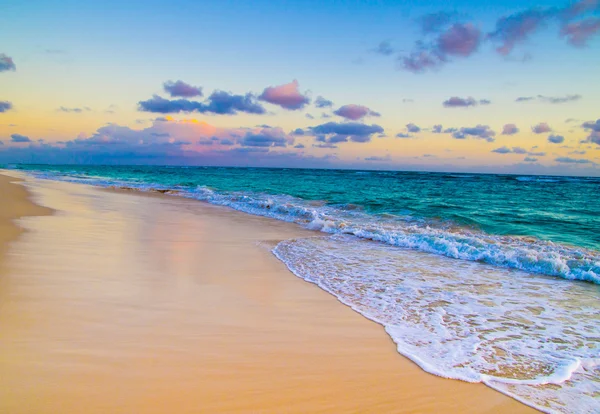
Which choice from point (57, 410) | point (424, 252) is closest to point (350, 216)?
point (424, 252)

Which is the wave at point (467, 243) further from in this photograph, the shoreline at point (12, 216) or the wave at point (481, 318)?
the shoreline at point (12, 216)

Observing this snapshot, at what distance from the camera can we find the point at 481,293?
6098 mm

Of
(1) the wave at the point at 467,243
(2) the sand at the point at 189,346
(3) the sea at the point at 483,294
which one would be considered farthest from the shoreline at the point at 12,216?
(1) the wave at the point at 467,243

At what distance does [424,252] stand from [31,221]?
10.8m

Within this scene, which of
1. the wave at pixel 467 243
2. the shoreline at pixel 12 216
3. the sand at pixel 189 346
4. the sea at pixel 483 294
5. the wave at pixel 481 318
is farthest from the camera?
the wave at pixel 467 243

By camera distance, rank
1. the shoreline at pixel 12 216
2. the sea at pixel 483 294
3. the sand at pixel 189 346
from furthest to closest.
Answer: the shoreline at pixel 12 216 < the sea at pixel 483 294 < the sand at pixel 189 346

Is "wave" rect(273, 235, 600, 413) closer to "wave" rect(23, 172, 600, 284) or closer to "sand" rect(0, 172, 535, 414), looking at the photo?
"sand" rect(0, 172, 535, 414)

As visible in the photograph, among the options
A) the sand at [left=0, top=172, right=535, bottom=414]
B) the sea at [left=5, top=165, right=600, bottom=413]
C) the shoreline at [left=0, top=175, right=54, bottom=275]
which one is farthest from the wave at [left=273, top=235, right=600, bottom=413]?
the shoreline at [left=0, top=175, right=54, bottom=275]

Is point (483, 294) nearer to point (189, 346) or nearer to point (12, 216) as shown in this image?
point (189, 346)

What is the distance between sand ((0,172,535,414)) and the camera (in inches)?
107

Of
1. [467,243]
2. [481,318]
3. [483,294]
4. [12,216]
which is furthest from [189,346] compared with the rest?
[12,216]

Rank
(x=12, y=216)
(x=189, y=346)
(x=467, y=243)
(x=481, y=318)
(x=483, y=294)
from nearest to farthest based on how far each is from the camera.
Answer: (x=189, y=346) → (x=481, y=318) → (x=483, y=294) → (x=467, y=243) → (x=12, y=216)

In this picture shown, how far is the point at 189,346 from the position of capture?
352 centimetres

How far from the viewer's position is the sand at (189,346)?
107 inches
